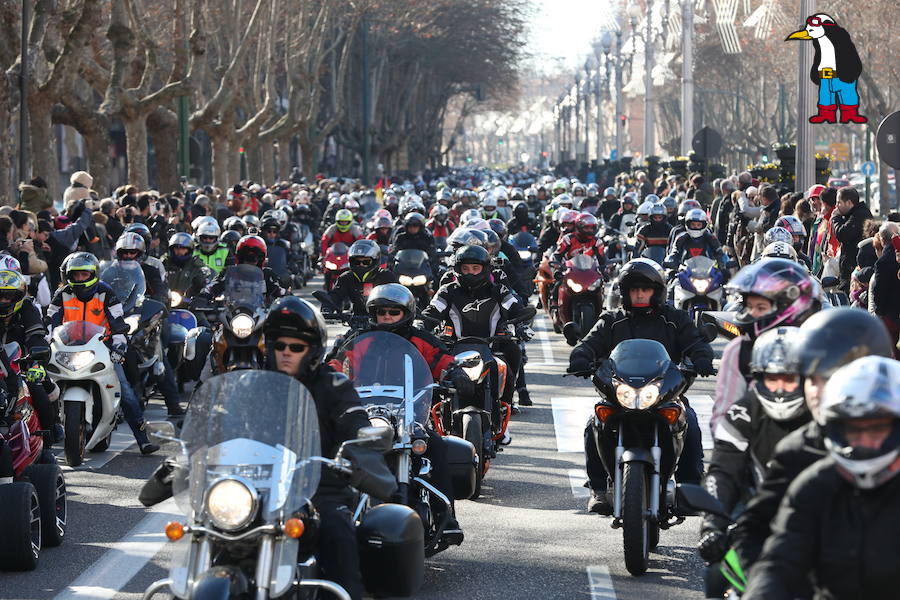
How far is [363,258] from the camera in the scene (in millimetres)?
16016

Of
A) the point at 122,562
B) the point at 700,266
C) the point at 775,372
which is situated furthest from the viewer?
the point at 700,266

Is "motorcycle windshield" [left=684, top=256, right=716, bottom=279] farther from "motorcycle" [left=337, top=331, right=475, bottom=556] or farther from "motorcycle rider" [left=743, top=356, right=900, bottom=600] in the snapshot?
"motorcycle rider" [left=743, top=356, right=900, bottom=600]

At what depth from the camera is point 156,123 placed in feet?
138

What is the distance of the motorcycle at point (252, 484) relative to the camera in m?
5.69

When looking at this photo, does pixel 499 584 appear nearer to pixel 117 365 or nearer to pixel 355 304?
pixel 117 365

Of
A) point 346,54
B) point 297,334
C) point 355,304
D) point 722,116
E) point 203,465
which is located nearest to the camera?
point 203,465

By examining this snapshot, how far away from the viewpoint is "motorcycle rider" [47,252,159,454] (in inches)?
512

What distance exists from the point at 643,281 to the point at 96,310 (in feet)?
16.1

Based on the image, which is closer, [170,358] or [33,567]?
[33,567]

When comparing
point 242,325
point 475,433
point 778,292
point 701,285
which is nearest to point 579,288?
point 701,285

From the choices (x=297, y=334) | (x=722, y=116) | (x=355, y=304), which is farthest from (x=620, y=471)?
(x=722, y=116)

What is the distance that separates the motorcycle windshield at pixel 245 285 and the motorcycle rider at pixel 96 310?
168 centimetres

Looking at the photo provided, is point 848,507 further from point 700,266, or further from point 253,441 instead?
point 700,266

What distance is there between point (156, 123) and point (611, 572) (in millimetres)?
34192
